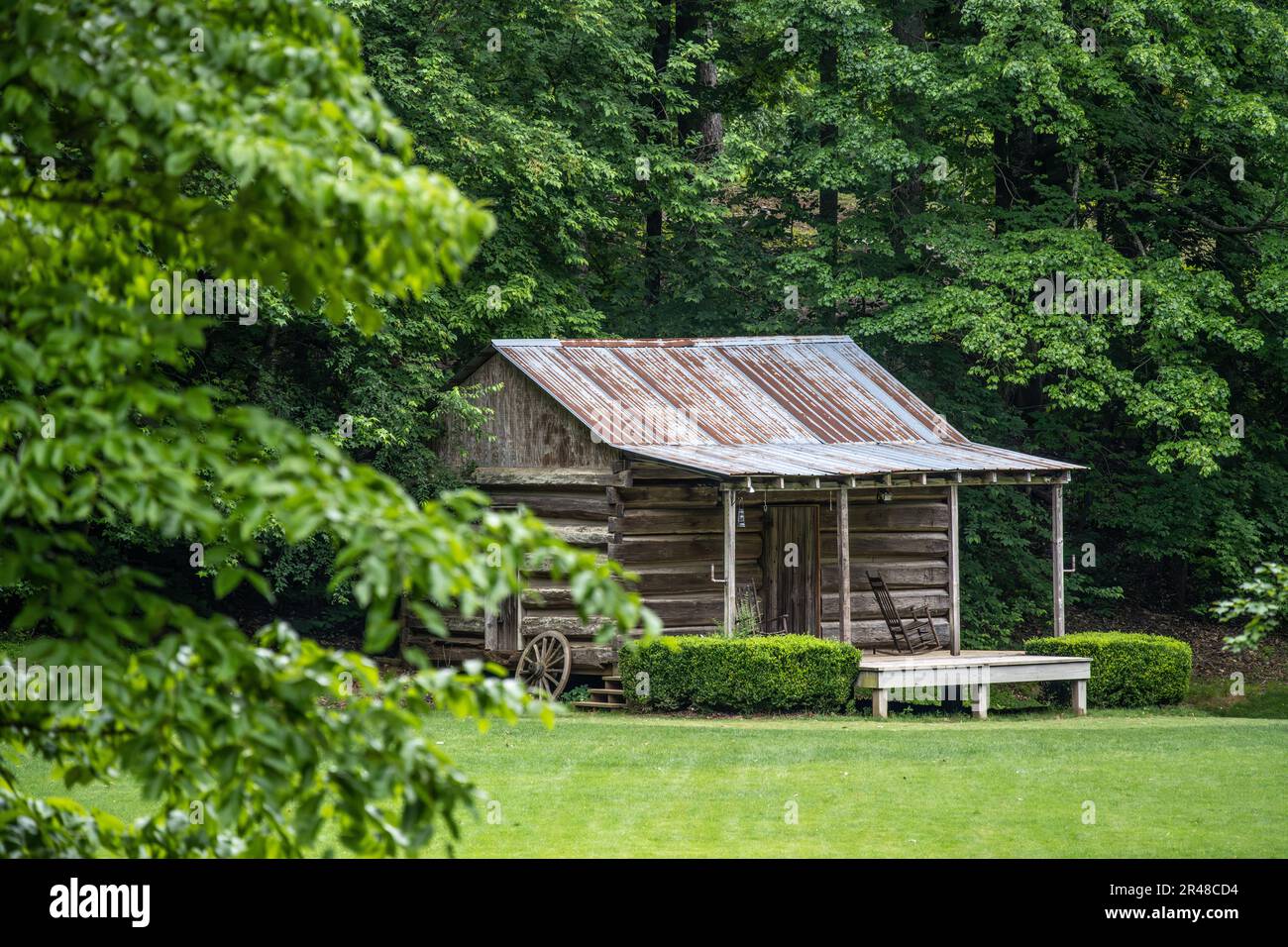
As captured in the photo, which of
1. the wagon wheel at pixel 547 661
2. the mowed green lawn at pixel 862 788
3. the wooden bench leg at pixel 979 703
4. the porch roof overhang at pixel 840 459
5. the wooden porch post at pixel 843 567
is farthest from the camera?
the wagon wheel at pixel 547 661

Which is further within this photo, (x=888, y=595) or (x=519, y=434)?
(x=888, y=595)

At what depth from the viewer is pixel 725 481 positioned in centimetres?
1839

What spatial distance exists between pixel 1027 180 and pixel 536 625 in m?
13.8

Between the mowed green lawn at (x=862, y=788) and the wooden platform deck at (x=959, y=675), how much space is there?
0.76 meters

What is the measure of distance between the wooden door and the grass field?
3.39 metres

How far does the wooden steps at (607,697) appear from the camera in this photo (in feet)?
63.7

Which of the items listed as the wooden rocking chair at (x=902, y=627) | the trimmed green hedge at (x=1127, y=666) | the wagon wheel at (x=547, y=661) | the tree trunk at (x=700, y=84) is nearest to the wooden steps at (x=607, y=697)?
the wagon wheel at (x=547, y=661)

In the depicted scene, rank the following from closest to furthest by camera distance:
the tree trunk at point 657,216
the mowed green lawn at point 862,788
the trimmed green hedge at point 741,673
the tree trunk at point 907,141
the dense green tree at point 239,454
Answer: the dense green tree at point 239,454, the mowed green lawn at point 862,788, the trimmed green hedge at point 741,673, the tree trunk at point 907,141, the tree trunk at point 657,216

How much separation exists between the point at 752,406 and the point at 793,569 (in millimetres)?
2491

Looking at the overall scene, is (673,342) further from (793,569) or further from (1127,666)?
(1127,666)

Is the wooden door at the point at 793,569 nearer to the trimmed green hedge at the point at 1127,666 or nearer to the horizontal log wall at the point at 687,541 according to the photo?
the horizontal log wall at the point at 687,541

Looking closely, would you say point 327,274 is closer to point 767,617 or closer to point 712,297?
point 767,617

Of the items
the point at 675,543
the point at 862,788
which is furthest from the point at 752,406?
the point at 862,788

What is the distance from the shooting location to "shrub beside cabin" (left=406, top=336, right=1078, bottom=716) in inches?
787
